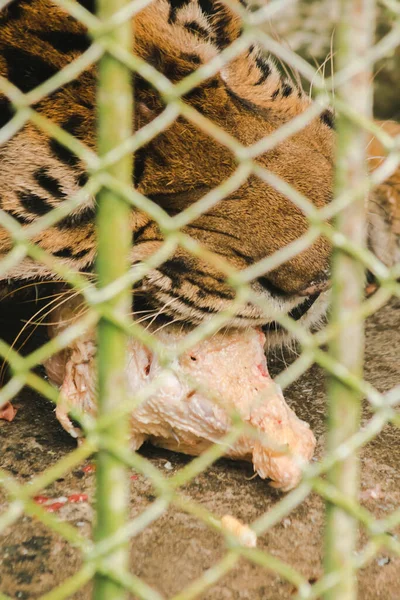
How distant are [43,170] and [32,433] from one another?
79cm

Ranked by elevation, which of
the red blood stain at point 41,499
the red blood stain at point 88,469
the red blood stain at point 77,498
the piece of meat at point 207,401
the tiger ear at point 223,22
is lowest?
the red blood stain at point 41,499

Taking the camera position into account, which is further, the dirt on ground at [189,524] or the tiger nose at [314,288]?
the tiger nose at [314,288]

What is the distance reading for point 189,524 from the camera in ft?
5.87

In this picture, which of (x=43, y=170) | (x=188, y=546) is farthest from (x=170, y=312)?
(x=188, y=546)

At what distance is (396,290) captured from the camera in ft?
3.74

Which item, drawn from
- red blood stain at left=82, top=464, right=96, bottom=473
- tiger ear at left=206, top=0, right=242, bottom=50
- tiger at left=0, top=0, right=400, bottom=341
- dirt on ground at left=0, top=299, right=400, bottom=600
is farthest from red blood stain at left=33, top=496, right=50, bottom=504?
tiger ear at left=206, top=0, right=242, bottom=50

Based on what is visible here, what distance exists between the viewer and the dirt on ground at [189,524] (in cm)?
158

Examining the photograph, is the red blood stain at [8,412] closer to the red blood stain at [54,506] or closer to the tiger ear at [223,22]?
the red blood stain at [54,506]

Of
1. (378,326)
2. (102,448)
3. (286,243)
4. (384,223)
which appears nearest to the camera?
(102,448)

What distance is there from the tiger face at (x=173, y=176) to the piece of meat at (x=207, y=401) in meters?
0.10

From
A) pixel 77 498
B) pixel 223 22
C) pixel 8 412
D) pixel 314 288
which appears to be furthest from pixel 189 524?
pixel 223 22

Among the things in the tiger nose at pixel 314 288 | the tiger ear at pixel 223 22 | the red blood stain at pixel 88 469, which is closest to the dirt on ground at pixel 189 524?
the red blood stain at pixel 88 469

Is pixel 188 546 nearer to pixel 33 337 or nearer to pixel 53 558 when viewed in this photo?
pixel 53 558

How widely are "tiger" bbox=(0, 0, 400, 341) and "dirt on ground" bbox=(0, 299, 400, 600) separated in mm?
445
